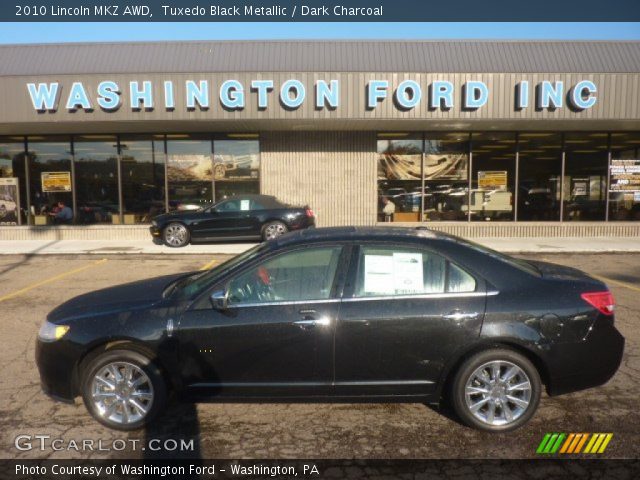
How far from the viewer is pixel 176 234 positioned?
1436cm

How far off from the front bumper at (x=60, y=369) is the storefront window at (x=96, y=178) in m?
14.0

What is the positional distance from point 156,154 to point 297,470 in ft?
49.4

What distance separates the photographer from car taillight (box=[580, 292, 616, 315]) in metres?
3.81

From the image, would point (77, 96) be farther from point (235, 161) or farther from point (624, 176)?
point (624, 176)

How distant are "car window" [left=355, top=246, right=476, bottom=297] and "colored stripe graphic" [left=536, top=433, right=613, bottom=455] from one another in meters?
1.16

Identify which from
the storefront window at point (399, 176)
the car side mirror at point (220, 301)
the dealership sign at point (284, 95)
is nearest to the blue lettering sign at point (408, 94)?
the dealership sign at point (284, 95)

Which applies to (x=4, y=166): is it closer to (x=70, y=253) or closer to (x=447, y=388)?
(x=70, y=253)

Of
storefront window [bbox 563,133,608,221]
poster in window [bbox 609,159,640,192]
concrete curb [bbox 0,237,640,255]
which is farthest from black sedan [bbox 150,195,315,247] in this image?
poster in window [bbox 609,159,640,192]

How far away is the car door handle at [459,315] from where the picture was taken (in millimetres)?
3674

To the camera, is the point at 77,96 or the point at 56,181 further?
the point at 56,181

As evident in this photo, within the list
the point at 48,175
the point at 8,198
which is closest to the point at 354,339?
the point at 48,175

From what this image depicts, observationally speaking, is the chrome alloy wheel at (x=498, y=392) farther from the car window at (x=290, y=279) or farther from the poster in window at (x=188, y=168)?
the poster in window at (x=188, y=168)

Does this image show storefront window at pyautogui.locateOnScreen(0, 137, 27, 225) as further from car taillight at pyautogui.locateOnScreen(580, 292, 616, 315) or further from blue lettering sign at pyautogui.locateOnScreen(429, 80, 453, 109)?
car taillight at pyautogui.locateOnScreen(580, 292, 616, 315)

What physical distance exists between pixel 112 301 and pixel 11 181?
51.9 ft
